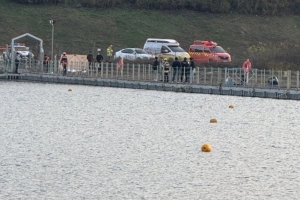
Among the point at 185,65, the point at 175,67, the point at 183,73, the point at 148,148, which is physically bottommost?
the point at 148,148

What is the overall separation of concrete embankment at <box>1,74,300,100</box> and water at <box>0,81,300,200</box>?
1.01 m

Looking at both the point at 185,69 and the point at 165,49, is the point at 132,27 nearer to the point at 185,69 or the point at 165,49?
the point at 165,49

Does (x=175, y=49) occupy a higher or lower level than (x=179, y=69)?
higher

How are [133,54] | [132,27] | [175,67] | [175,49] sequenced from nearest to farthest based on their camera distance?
[175,67] → [133,54] → [175,49] → [132,27]

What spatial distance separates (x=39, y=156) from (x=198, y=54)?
139 feet

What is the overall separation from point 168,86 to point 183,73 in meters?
1.06

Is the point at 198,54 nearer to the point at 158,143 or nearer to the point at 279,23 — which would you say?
the point at 279,23

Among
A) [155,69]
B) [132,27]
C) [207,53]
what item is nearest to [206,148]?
[155,69]

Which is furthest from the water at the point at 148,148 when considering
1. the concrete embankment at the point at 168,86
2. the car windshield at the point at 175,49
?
the car windshield at the point at 175,49

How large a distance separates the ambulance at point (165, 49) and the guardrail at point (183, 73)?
641 cm

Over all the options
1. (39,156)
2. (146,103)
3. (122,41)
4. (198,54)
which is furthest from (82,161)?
(122,41)

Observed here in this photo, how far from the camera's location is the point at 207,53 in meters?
72.8

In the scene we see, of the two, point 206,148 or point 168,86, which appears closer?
point 206,148

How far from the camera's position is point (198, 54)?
240 feet
